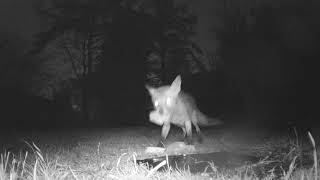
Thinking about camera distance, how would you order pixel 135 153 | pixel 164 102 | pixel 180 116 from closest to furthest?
pixel 135 153, pixel 164 102, pixel 180 116

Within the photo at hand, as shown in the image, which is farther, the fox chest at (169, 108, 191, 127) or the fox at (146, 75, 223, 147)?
the fox chest at (169, 108, 191, 127)

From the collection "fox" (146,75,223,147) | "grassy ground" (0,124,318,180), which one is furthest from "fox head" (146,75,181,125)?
"grassy ground" (0,124,318,180)

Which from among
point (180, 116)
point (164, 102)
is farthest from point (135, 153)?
point (180, 116)

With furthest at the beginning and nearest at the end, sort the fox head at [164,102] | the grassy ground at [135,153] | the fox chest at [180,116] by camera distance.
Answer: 1. the fox chest at [180,116]
2. the fox head at [164,102]
3. the grassy ground at [135,153]

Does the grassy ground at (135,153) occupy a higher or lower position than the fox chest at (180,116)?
lower

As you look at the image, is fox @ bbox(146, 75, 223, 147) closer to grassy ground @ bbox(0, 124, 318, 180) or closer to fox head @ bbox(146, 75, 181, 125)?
fox head @ bbox(146, 75, 181, 125)

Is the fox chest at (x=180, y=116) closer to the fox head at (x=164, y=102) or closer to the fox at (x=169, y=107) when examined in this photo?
the fox at (x=169, y=107)

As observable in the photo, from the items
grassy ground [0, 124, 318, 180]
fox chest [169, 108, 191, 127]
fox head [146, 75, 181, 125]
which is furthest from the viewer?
fox chest [169, 108, 191, 127]

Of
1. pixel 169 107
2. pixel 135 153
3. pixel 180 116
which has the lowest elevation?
pixel 135 153

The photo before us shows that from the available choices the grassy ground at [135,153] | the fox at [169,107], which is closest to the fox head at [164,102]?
the fox at [169,107]

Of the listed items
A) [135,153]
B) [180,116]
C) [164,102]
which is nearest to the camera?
[135,153]

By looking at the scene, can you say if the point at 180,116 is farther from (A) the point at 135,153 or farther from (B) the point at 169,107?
(A) the point at 135,153

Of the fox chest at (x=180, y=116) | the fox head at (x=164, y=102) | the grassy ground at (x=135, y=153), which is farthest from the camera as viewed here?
the fox chest at (x=180, y=116)

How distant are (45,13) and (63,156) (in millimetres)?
11196
